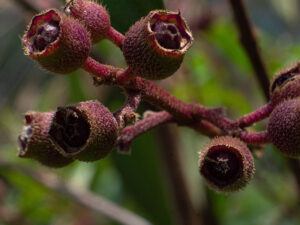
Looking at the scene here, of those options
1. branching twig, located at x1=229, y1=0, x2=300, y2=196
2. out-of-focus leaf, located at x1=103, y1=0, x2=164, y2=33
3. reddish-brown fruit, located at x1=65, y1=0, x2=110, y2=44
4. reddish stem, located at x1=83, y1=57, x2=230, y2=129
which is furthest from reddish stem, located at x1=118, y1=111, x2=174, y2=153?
branching twig, located at x1=229, y1=0, x2=300, y2=196

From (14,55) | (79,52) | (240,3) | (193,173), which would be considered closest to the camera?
(79,52)

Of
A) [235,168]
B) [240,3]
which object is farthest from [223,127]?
[240,3]

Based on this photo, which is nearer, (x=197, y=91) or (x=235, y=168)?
(x=235, y=168)

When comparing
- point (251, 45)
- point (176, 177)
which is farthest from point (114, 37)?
point (176, 177)

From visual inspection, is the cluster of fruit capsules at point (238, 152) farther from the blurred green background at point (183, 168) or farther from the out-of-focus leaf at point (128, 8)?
the blurred green background at point (183, 168)

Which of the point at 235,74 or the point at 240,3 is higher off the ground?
the point at 240,3

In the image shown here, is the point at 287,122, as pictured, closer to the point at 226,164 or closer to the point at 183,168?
the point at 226,164

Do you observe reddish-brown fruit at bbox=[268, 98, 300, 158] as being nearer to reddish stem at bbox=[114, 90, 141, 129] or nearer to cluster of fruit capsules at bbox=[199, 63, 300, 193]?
cluster of fruit capsules at bbox=[199, 63, 300, 193]

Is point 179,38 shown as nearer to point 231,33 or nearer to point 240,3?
point 240,3

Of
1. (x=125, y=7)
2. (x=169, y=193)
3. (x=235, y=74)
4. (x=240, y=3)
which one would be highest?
(x=125, y=7)
